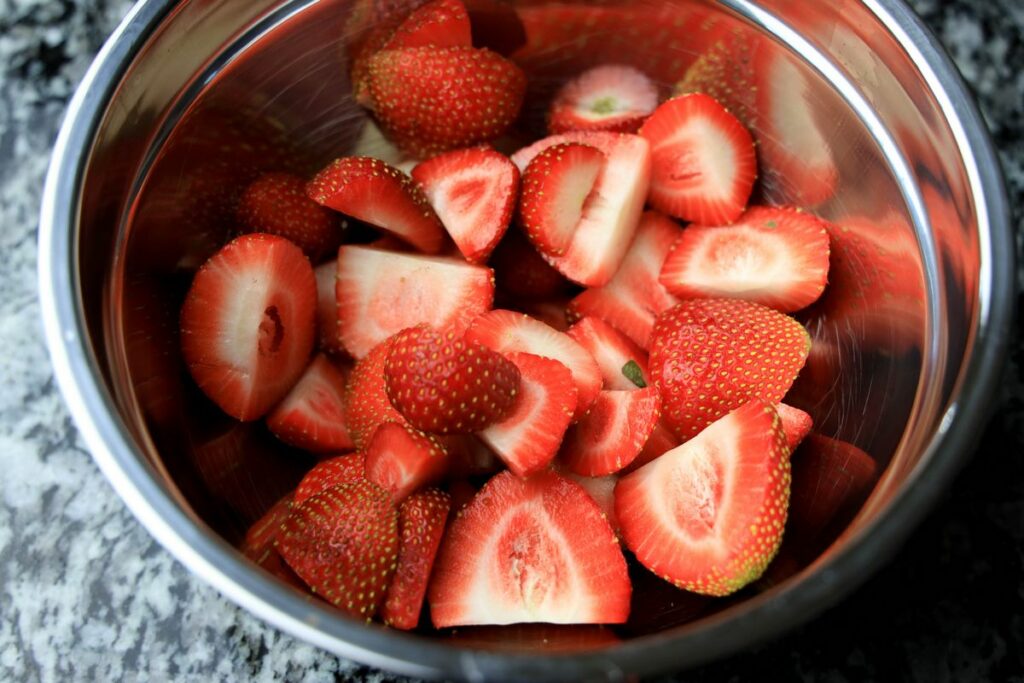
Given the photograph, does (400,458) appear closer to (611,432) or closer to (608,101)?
(611,432)

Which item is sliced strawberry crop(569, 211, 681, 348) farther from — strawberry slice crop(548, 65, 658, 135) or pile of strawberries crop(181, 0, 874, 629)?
strawberry slice crop(548, 65, 658, 135)

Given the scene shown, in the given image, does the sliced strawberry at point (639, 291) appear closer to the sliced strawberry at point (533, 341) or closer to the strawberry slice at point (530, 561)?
the sliced strawberry at point (533, 341)

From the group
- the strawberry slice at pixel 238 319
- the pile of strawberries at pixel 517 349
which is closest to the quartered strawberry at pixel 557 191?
the pile of strawberries at pixel 517 349

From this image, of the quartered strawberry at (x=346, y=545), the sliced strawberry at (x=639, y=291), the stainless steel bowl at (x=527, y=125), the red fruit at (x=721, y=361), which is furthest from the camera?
the sliced strawberry at (x=639, y=291)

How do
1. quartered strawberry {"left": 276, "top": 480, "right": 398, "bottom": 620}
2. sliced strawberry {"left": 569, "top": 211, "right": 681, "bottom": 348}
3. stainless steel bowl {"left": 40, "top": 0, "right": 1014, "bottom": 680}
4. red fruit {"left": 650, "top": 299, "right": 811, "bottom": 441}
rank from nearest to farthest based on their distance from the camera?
stainless steel bowl {"left": 40, "top": 0, "right": 1014, "bottom": 680} → quartered strawberry {"left": 276, "top": 480, "right": 398, "bottom": 620} → red fruit {"left": 650, "top": 299, "right": 811, "bottom": 441} → sliced strawberry {"left": 569, "top": 211, "right": 681, "bottom": 348}

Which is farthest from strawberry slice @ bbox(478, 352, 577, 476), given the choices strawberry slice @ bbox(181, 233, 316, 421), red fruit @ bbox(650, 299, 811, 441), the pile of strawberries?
strawberry slice @ bbox(181, 233, 316, 421)

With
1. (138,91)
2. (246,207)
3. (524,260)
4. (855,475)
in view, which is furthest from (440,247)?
(855,475)

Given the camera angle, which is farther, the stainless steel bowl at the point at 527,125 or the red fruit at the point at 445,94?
the red fruit at the point at 445,94
